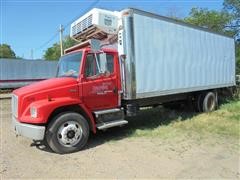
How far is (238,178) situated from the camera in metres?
5.12

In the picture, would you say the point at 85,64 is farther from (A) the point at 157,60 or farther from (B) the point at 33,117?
(A) the point at 157,60

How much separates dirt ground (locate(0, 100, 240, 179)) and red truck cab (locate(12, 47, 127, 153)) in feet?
1.48

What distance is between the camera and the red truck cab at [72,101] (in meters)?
6.65

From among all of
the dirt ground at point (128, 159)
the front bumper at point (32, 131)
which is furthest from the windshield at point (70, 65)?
the dirt ground at point (128, 159)

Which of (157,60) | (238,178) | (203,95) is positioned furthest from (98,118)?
(203,95)

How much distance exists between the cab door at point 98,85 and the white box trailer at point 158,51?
324 mm

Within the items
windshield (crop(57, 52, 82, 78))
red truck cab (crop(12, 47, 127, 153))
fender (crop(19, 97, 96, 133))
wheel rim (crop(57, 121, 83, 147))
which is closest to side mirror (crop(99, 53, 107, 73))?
red truck cab (crop(12, 47, 127, 153))

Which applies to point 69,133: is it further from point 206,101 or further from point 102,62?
point 206,101

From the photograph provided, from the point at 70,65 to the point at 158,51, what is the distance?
8.98 ft

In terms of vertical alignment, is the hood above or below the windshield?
below

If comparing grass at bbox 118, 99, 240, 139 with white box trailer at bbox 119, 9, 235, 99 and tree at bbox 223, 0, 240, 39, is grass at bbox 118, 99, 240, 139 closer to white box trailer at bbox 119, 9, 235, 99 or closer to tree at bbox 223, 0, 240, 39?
white box trailer at bbox 119, 9, 235, 99

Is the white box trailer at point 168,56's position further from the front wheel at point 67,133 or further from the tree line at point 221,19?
the tree line at point 221,19

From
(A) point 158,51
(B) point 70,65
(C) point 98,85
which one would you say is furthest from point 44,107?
(A) point 158,51

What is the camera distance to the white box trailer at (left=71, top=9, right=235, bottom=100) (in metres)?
8.09
